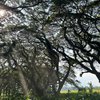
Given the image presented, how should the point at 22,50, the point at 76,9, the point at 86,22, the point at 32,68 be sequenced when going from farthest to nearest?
the point at 32,68
the point at 22,50
the point at 86,22
the point at 76,9

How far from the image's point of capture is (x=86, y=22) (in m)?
26.9

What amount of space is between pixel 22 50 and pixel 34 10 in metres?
13.1

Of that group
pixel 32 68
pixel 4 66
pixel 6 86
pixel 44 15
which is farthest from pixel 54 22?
pixel 6 86

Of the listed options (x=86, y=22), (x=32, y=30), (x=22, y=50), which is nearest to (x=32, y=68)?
(x=22, y=50)

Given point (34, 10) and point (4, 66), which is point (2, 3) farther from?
point (4, 66)

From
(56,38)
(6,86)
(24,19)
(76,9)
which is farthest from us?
(6,86)

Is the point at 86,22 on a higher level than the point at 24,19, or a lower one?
lower

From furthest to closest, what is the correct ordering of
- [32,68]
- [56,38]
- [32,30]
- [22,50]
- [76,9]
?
[32,68], [22,50], [56,38], [32,30], [76,9]

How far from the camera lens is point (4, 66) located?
52312 millimetres

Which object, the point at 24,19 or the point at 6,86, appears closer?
the point at 24,19

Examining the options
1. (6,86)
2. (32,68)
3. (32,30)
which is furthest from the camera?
(6,86)

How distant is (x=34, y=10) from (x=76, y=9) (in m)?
4.85

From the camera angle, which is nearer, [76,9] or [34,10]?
[76,9]

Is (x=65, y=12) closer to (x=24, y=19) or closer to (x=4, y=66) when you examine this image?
(x=24, y=19)
